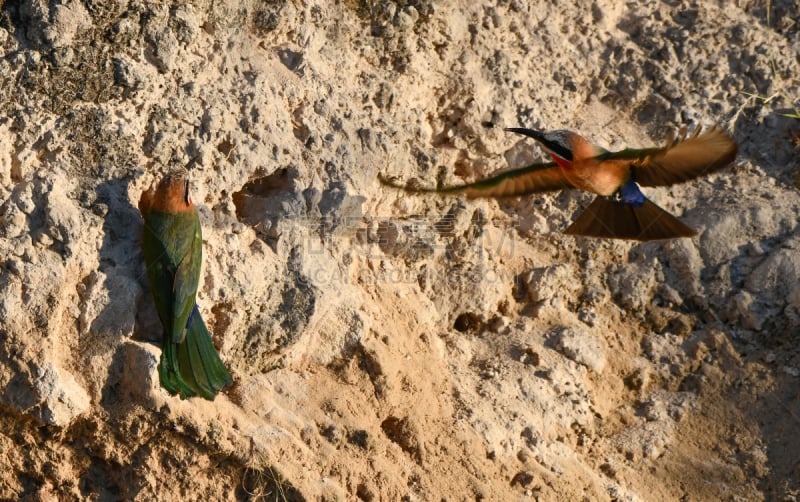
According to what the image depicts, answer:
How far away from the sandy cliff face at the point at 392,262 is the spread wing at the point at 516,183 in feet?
1.45

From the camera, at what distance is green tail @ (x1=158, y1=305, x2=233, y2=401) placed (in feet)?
11.5

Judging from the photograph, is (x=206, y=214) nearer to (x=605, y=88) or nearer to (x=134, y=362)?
(x=134, y=362)

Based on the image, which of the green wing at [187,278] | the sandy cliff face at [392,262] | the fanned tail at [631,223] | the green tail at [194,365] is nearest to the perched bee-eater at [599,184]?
the fanned tail at [631,223]

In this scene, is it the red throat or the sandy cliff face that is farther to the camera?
the red throat

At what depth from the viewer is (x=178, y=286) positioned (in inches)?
139

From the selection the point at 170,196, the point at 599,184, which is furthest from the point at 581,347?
the point at 170,196

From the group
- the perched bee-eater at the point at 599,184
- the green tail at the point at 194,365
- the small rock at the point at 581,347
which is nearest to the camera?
the green tail at the point at 194,365

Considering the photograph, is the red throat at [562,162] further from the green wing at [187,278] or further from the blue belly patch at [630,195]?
the green wing at [187,278]

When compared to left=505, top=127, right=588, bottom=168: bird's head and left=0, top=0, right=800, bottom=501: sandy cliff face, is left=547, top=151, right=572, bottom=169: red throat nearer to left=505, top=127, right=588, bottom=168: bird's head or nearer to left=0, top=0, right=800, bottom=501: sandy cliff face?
left=505, top=127, right=588, bottom=168: bird's head

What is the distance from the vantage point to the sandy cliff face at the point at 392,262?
11.6 ft

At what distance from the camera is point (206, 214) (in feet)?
12.5

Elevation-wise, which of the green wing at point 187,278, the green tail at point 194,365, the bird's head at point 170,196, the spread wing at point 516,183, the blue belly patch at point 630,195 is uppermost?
the blue belly patch at point 630,195

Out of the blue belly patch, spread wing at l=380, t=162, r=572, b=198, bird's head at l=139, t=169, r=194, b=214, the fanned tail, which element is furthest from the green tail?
the blue belly patch

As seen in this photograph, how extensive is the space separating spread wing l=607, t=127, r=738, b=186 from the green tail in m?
1.65
